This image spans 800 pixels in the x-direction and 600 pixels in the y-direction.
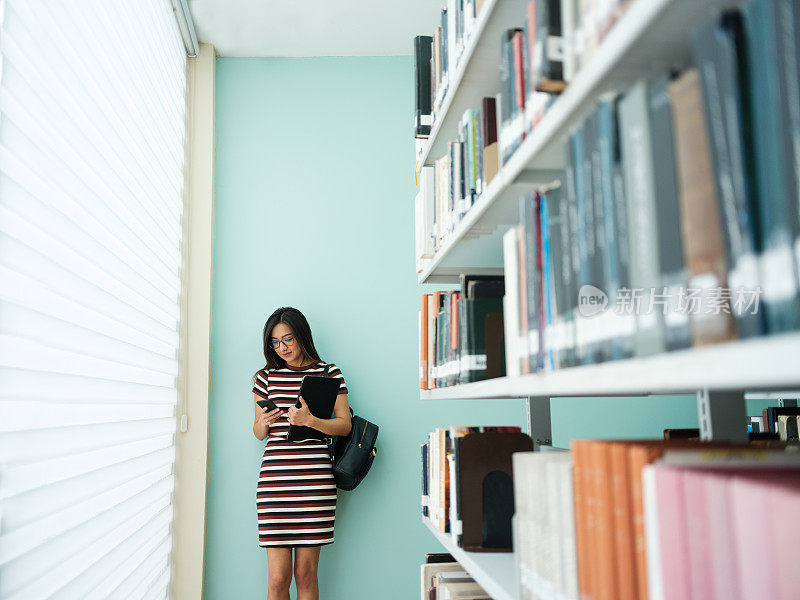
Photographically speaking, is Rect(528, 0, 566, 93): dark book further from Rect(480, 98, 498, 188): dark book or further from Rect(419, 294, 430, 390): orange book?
Rect(419, 294, 430, 390): orange book

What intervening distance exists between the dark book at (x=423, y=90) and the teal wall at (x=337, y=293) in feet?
4.34

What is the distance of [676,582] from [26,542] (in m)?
1.30

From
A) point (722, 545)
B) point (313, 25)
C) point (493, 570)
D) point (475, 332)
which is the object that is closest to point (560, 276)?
point (722, 545)

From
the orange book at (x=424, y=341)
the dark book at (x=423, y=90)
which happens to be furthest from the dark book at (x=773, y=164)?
the dark book at (x=423, y=90)

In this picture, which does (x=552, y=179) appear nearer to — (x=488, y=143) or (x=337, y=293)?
(x=488, y=143)

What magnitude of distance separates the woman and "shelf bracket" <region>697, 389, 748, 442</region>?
1.98 meters

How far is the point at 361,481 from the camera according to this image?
3115mm

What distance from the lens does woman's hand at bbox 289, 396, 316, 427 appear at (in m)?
2.75

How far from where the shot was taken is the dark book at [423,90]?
204 cm

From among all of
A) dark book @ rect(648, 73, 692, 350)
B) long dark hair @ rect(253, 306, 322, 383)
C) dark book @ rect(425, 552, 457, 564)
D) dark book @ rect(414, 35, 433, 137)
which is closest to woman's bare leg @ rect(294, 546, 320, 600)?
long dark hair @ rect(253, 306, 322, 383)

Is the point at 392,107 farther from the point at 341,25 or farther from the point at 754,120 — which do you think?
the point at 754,120

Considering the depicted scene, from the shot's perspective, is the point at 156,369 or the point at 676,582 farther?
the point at 156,369

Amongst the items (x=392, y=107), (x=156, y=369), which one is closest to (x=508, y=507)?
(x=156, y=369)

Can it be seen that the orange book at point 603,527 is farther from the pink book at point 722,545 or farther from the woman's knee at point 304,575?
the woman's knee at point 304,575
